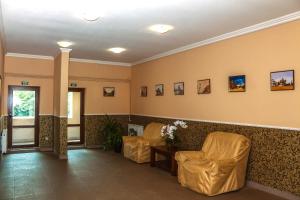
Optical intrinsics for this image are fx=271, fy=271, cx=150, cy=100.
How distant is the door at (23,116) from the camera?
812 cm

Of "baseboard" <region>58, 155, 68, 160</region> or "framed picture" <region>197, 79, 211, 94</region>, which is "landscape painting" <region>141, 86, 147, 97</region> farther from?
"baseboard" <region>58, 155, 68, 160</region>

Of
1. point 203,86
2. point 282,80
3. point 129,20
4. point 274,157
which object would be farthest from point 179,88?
point 274,157

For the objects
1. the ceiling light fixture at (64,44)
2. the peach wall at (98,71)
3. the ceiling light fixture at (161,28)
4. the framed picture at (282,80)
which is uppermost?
the ceiling light fixture at (64,44)

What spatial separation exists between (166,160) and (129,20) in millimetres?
3630

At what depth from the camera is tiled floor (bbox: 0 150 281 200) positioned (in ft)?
14.4

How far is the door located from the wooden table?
411 cm

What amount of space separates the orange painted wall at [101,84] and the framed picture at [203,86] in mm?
3939

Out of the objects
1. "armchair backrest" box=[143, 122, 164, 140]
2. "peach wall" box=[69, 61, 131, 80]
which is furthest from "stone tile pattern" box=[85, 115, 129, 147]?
"armchair backrest" box=[143, 122, 164, 140]

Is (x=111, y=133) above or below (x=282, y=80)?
below

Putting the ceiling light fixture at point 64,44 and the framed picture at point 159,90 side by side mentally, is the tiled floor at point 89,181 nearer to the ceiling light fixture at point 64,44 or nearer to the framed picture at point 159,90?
the framed picture at point 159,90

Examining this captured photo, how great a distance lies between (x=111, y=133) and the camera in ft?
27.8

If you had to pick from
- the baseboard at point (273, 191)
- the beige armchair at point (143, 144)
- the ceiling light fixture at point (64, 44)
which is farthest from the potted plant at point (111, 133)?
the baseboard at point (273, 191)

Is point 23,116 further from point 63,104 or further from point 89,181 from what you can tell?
point 89,181

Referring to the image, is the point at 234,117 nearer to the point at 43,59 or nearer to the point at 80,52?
the point at 80,52
